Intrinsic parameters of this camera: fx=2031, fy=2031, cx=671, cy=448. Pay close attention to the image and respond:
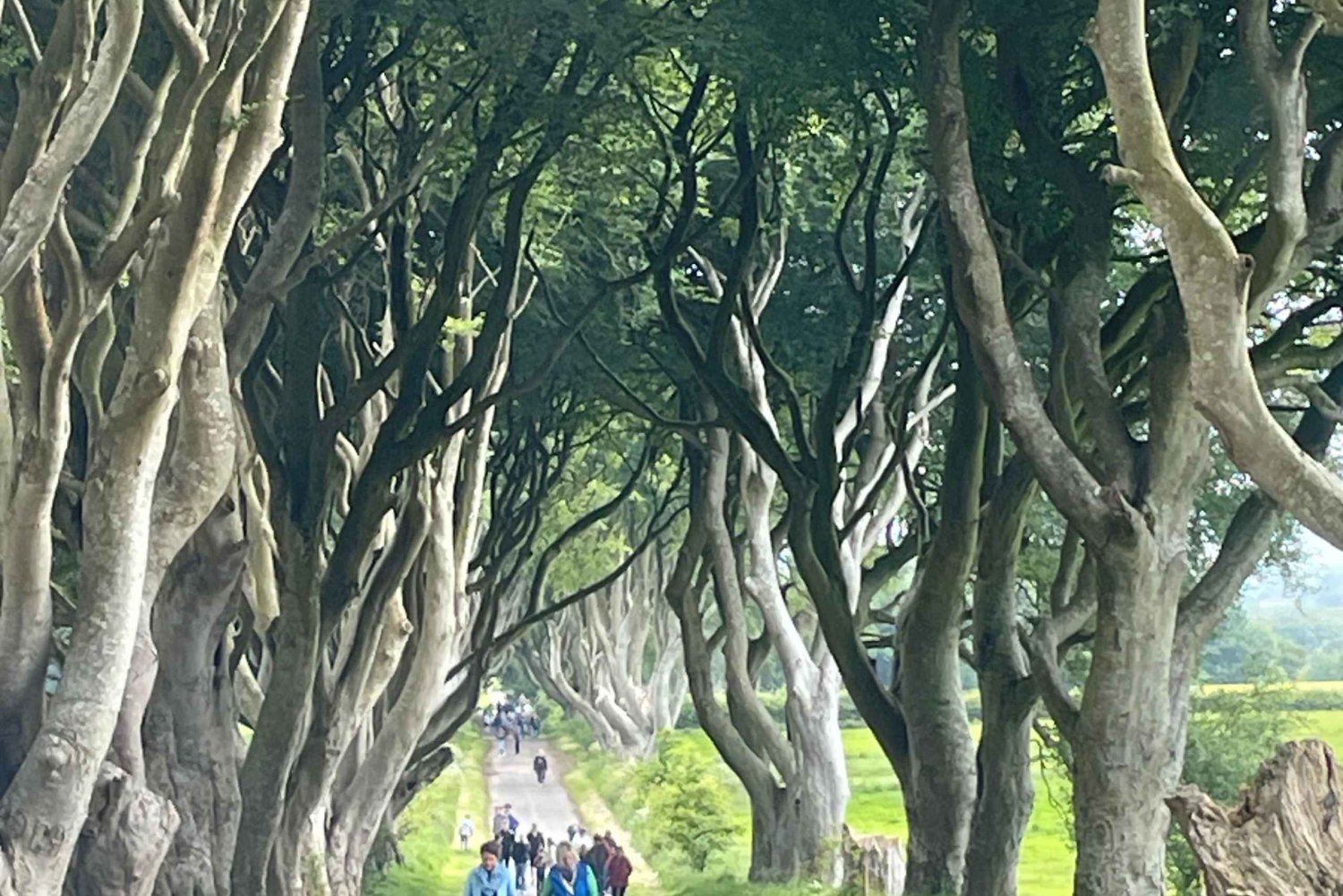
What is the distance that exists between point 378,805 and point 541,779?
33.0m

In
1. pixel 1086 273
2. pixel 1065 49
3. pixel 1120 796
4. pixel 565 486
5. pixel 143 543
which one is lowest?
pixel 1120 796

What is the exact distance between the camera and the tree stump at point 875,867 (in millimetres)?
18812

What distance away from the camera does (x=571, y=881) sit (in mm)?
19812

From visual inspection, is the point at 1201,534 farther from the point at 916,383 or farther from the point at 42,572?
the point at 42,572

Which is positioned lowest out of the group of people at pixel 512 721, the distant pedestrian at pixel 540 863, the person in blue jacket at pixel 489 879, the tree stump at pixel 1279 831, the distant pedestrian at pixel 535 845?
the tree stump at pixel 1279 831

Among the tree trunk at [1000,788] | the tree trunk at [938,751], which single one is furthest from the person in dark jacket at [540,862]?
the tree trunk at [1000,788]

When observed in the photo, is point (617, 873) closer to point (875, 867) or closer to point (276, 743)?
point (875, 867)

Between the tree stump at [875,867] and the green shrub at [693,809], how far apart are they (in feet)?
29.9

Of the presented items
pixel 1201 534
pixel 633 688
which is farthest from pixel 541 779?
pixel 1201 534

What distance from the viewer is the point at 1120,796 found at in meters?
11.0

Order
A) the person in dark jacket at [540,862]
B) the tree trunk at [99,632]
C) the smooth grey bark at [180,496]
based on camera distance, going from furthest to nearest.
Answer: the person in dark jacket at [540,862] → the smooth grey bark at [180,496] → the tree trunk at [99,632]

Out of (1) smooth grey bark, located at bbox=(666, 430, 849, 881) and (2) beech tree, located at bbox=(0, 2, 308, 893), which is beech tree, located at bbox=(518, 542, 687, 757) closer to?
(1) smooth grey bark, located at bbox=(666, 430, 849, 881)

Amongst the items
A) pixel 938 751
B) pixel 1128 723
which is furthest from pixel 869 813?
pixel 1128 723

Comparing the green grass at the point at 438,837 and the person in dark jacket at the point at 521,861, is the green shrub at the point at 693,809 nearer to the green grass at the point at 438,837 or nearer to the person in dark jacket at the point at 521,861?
the person in dark jacket at the point at 521,861
